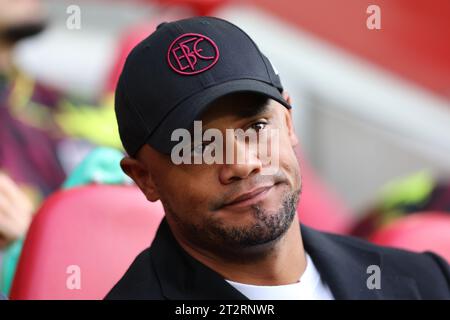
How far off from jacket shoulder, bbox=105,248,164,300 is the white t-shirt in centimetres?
8

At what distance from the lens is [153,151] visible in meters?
1.03

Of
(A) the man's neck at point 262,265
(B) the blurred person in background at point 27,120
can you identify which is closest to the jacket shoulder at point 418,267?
(A) the man's neck at point 262,265

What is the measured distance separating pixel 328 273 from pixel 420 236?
0.37 meters

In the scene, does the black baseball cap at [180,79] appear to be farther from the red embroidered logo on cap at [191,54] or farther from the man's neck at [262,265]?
the man's neck at [262,265]

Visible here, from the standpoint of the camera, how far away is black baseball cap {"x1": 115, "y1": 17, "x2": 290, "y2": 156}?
1003 millimetres

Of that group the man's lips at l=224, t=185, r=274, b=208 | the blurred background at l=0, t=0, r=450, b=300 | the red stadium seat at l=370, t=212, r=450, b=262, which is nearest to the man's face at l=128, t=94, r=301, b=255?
the man's lips at l=224, t=185, r=274, b=208

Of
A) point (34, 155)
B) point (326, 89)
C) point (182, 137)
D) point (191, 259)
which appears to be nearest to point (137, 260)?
point (191, 259)

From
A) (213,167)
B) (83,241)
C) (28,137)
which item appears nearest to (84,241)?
(83,241)

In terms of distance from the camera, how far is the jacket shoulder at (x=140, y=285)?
41.9 inches

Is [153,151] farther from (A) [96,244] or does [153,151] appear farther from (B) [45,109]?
(B) [45,109]

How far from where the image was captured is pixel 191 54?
1.02 m

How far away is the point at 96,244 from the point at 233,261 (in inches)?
13.8

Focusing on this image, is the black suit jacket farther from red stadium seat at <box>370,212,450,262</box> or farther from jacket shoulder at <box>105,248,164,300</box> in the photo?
red stadium seat at <box>370,212,450,262</box>

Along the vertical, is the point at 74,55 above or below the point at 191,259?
below
